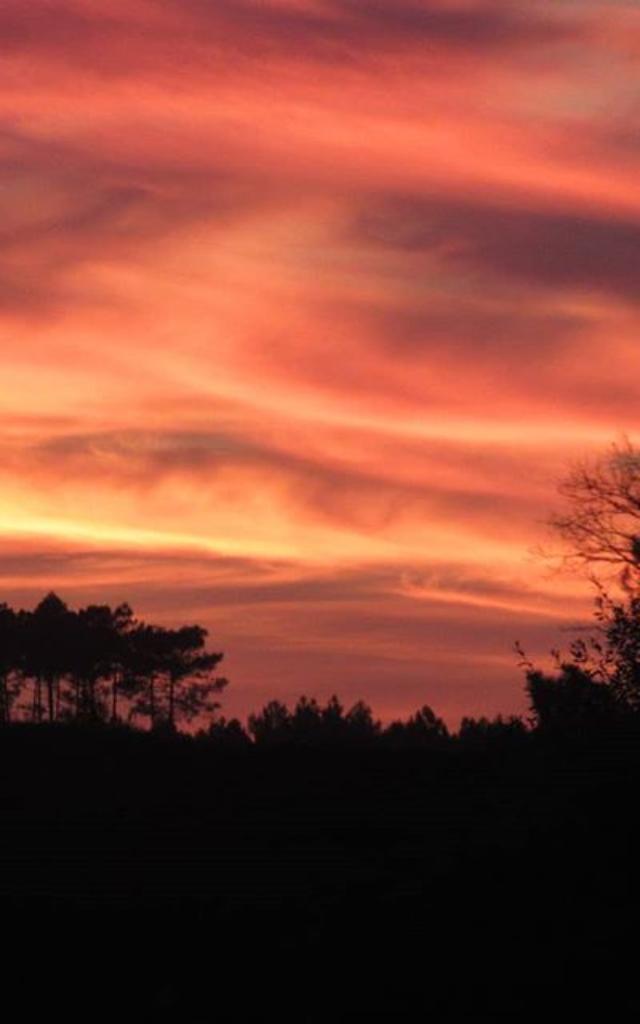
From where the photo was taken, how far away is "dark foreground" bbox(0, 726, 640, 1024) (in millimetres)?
17891

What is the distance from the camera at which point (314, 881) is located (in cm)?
2038

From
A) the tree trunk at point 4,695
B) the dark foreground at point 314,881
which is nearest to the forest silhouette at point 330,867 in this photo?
the dark foreground at point 314,881

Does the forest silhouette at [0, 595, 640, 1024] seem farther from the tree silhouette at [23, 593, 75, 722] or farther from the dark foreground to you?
the tree silhouette at [23, 593, 75, 722]

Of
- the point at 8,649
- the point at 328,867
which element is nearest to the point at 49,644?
the point at 8,649

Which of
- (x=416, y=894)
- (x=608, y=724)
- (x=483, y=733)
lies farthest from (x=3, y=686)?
(x=416, y=894)

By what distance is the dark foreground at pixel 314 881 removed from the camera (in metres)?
17.9

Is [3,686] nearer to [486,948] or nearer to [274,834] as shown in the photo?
[274,834]

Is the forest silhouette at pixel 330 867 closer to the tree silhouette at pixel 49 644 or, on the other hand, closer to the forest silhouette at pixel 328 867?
the forest silhouette at pixel 328 867

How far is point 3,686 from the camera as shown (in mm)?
35156

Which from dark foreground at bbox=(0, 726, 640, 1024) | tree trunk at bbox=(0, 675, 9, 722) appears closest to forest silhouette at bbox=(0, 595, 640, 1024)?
dark foreground at bbox=(0, 726, 640, 1024)

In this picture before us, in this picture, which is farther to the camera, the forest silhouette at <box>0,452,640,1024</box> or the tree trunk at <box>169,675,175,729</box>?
the tree trunk at <box>169,675,175,729</box>

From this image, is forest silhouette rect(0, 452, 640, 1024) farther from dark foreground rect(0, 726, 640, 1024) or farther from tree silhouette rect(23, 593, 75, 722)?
tree silhouette rect(23, 593, 75, 722)

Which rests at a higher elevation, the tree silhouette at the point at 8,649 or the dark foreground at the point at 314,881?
the tree silhouette at the point at 8,649

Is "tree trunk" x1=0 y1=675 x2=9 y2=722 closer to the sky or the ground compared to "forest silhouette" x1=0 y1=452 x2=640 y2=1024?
closer to the sky
